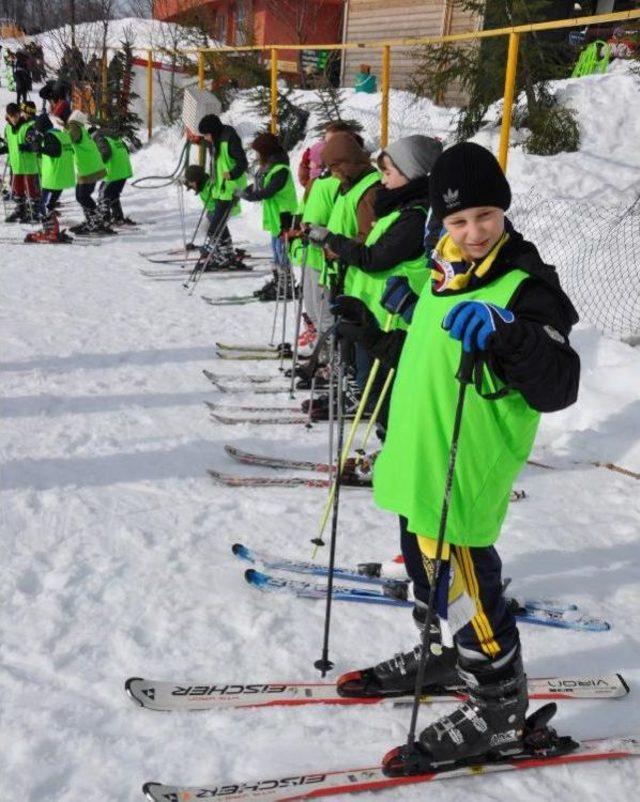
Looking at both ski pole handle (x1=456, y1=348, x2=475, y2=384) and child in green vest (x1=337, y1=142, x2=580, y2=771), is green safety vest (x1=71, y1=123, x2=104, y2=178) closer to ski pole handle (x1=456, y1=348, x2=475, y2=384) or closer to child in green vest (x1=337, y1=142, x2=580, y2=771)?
child in green vest (x1=337, y1=142, x2=580, y2=771)

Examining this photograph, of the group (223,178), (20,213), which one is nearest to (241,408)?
(223,178)

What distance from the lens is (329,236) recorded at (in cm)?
441

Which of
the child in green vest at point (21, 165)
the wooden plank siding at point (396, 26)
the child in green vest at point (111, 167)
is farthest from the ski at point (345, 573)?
the wooden plank siding at point (396, 26)

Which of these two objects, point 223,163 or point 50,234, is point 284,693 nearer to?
point 223,163

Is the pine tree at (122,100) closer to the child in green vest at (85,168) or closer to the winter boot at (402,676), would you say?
the child in green vest at (85,168)

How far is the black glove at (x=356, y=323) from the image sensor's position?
2420mm

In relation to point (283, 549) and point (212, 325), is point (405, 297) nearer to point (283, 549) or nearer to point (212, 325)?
point (283, 549)

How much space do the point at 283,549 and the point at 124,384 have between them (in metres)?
2.59

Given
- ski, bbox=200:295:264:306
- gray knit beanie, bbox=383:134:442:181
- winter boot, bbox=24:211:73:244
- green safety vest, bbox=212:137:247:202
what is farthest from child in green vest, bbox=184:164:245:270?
gray knit beanie, bbox=383:134:442:181

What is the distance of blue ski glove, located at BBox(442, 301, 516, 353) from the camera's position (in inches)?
68.0

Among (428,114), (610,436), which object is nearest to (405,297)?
(610,436)

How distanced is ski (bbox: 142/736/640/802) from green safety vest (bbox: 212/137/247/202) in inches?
305

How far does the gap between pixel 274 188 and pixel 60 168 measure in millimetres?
5179

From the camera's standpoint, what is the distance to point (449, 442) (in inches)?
81.1
